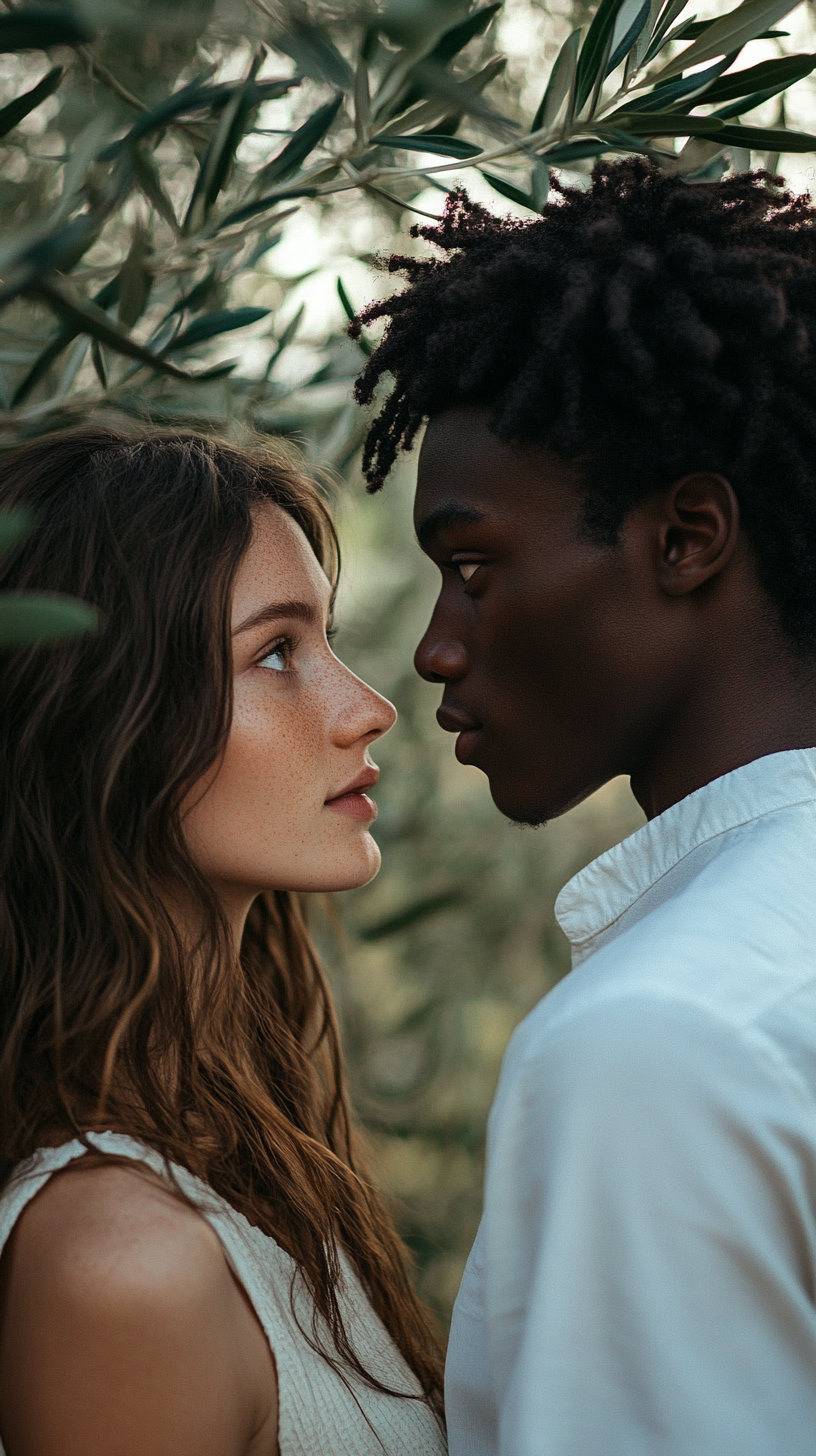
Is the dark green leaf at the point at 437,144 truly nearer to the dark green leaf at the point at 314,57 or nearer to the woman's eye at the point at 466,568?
the woman's eye at the point at 466,568

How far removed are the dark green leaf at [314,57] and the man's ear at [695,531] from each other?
0.75 metres

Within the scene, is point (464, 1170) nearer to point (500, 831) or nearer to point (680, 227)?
point (500, 831)

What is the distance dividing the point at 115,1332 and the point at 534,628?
89 centimetres

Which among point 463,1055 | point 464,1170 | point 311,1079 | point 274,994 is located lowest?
point 464,1170

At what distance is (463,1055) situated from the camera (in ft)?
12.1

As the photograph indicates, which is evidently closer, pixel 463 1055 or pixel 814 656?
pixel 814 656

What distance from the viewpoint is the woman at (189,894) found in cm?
142

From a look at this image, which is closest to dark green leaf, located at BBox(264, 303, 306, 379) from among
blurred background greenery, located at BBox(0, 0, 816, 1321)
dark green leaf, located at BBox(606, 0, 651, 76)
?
blurred background greenery, located at BBox(0, 0, 816, 1321)

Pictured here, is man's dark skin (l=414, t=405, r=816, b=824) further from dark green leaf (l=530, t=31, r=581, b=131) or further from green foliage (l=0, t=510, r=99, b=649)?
green foliage (l=0, t=510, r=99, b=649)

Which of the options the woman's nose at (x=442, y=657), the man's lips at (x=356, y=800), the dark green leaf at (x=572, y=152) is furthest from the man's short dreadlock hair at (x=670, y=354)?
the man's lips at (x=356, y=800)

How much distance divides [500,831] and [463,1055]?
2.26 ft

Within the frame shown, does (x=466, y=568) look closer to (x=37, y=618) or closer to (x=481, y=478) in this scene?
(x=481, y=478)

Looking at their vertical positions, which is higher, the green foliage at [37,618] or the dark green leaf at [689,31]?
the dark green leaf at [689,31]

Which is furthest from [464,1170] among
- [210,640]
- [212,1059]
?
[210,640]
